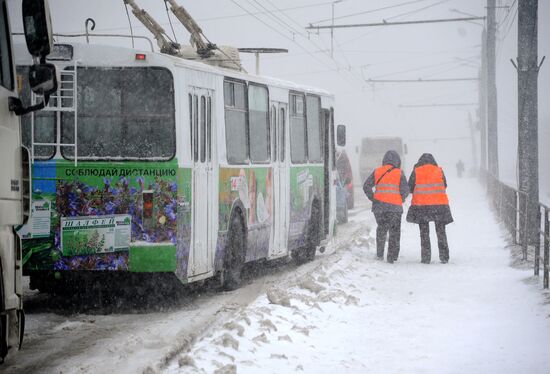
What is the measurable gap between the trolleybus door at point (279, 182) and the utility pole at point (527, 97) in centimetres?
445

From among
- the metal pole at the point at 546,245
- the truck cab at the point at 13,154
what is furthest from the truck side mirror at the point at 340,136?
the truck cab at the point at 13,154

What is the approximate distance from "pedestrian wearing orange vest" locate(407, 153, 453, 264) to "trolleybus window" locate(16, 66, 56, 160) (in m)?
7.73

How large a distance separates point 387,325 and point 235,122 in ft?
13.0

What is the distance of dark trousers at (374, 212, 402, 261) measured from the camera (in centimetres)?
1758

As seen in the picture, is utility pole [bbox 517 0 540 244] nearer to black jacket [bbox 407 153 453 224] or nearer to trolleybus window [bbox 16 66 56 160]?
black jacket [bbox 407 153 453 224]

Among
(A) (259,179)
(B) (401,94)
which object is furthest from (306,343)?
(B) (401,94)

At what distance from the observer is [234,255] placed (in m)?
14.0

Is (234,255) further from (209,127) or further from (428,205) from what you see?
(428,205)

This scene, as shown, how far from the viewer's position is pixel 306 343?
31.9 feet

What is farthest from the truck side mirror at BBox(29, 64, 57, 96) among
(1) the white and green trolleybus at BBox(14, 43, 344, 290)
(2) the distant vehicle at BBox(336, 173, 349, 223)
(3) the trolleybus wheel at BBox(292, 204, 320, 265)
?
(2) the distant vehicle at BBox(336, 173, 349, 223)

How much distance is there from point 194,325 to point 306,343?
4.52ft

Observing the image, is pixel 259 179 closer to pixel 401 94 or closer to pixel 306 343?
pixel 306 343

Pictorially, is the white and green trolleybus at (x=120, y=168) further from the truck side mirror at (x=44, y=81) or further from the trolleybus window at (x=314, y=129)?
the trolleybus window at (x=314, y=129)

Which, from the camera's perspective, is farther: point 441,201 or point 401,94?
point 401,94
